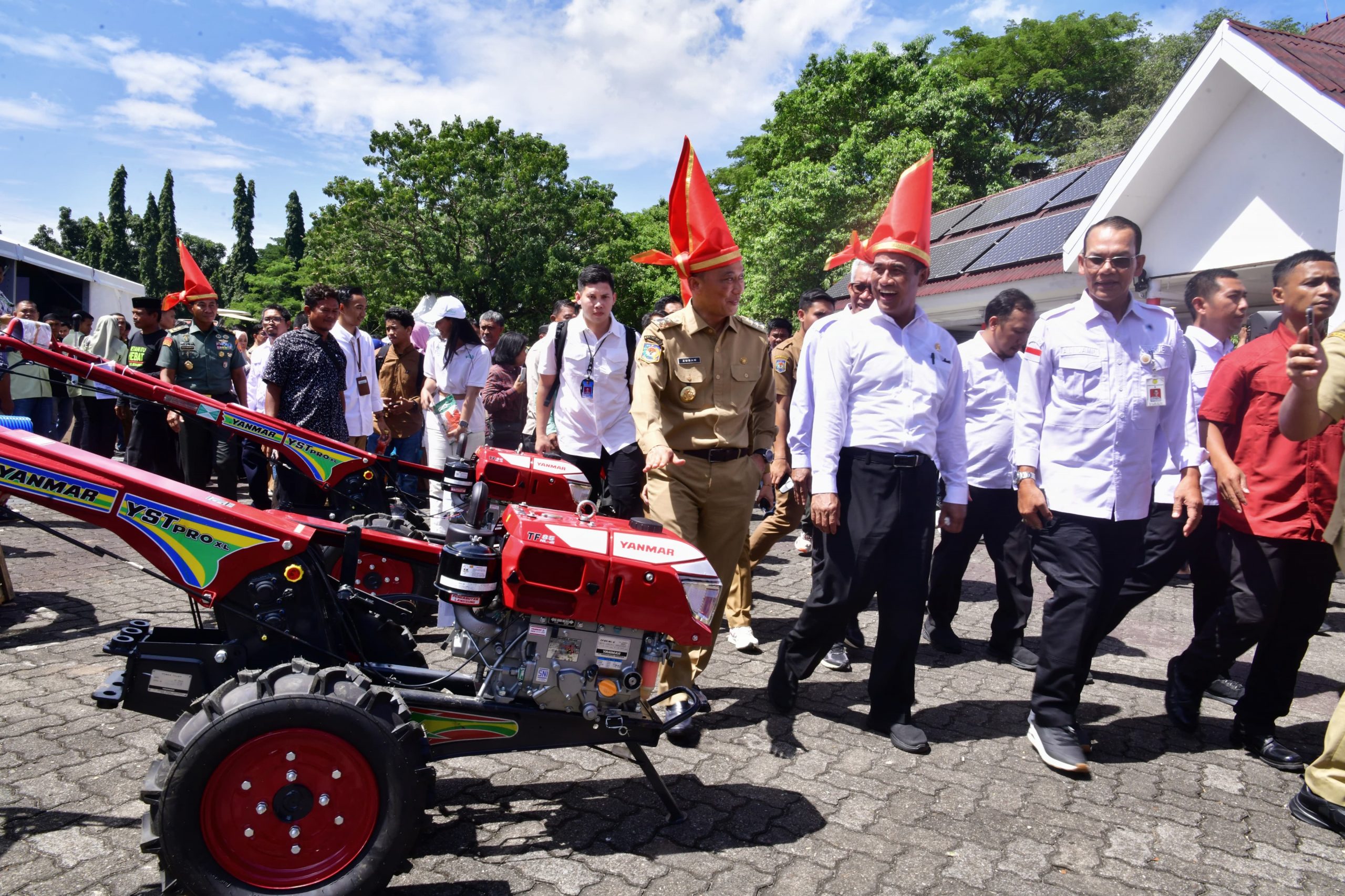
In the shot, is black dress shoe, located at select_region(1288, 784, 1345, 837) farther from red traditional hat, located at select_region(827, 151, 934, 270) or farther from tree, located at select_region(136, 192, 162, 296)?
tree, located at select_region(136, 192, 162, 296)

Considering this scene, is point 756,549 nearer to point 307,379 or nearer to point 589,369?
point 589,369

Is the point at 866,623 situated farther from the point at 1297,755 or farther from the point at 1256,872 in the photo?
the point at 1256,872

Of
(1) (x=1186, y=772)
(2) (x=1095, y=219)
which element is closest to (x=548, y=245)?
(2) (x=1095, y=219)

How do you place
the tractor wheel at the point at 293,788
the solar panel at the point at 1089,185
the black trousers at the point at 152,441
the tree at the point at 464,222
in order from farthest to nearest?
the tree at the point at 464,222
the solar panel at the point at 1089,185
the black trousers at the point at 152,441
the tractor wheel at the point at 293,788

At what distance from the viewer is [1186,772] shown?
155 inches

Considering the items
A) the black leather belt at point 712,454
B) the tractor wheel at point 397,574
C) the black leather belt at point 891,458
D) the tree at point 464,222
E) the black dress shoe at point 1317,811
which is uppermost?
the tree at point 464,222

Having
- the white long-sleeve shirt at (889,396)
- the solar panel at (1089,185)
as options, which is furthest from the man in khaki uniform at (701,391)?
the solar panel at (1089,185)

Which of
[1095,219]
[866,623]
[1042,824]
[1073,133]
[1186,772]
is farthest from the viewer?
[1073,133]

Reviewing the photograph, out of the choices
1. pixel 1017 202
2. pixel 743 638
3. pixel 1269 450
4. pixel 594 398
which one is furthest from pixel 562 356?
pixel 1017 202

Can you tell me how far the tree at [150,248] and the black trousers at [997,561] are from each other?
6213cm

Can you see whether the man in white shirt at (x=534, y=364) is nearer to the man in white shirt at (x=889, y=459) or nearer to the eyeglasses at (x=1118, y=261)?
the man in white shirt at (x=889, y=459)

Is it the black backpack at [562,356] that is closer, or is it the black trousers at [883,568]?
the black trousers at [883,568]

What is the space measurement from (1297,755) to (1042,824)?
62.0 inches

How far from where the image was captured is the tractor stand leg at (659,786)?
3.12 meters
